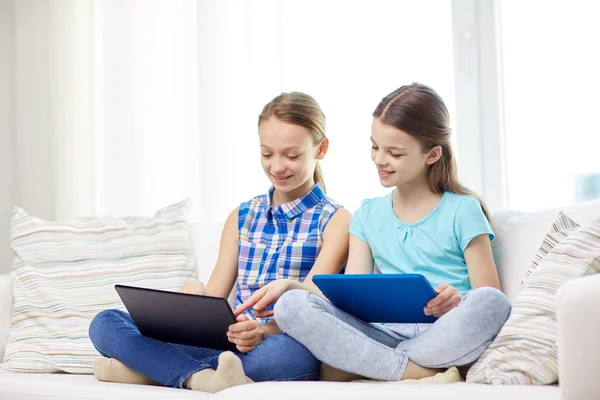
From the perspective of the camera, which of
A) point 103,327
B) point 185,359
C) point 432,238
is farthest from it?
point 432,238

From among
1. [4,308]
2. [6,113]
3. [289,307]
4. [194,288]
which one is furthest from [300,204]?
[6,113]

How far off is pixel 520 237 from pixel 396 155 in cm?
35

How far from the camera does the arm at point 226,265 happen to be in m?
2.15

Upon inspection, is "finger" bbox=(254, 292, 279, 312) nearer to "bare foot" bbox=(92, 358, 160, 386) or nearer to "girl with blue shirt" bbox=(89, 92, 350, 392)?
"girl with blue shirt" bbox=(89, 92, 350, 392)

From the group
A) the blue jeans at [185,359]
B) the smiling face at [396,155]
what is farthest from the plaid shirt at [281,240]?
the blue jeans at [185,359]

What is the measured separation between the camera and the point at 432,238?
1905 mm

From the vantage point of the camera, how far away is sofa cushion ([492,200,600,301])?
1768mm

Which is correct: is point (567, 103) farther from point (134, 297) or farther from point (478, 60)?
point (134, 297)

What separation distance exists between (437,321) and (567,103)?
1502mm

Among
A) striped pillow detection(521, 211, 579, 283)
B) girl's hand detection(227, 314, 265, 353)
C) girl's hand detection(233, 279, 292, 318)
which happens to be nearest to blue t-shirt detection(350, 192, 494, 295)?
striped pillow detection(521, 211, 579, 283)

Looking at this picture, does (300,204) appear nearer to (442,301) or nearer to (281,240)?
(281,240)

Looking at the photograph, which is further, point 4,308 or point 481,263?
point 4,308

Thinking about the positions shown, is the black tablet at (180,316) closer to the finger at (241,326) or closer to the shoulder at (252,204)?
the finger at (241,326)

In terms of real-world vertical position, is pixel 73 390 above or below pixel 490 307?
below
